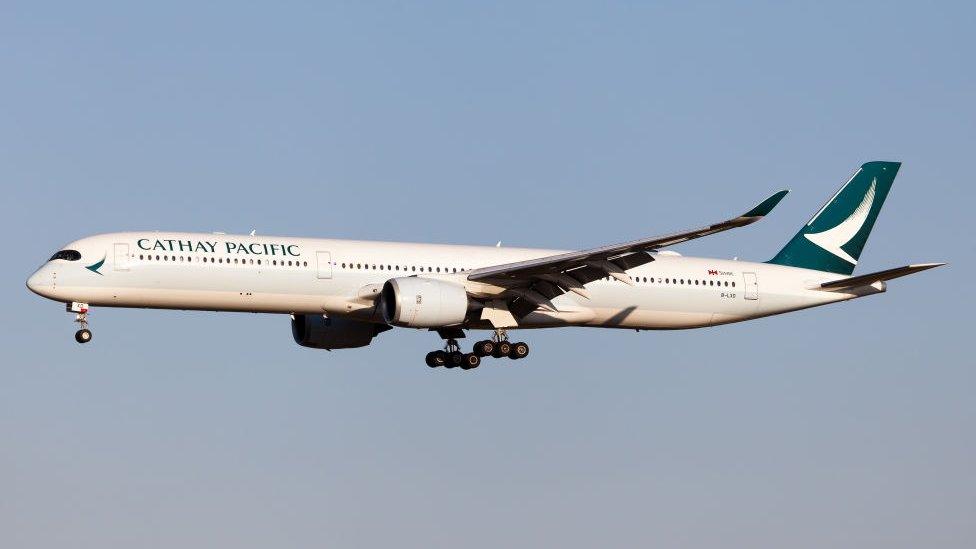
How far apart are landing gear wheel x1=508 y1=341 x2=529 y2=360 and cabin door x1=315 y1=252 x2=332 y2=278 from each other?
747cm

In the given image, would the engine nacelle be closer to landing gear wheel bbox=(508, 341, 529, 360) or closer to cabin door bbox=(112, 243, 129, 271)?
landing gear wheel bbox=(508, 341, 529, 360)

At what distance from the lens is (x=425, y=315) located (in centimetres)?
5612

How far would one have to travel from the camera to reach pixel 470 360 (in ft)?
200

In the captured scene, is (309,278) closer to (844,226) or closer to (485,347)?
(485,347)

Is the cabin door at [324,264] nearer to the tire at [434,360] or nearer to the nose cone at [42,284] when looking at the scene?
the tire at [434,360]

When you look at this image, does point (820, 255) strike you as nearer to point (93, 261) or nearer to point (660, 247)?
point (660, 247)

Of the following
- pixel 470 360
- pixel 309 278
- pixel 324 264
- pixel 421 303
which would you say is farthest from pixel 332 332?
pixel 421 303

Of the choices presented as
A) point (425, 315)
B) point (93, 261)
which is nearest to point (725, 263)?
point (425, 315)

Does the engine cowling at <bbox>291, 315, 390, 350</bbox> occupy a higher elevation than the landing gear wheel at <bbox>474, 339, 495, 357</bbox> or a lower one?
higher

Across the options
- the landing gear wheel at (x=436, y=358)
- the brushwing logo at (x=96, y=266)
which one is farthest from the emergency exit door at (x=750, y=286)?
the brushwing logo at (x=96, y=266)

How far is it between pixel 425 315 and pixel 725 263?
13.6 meters

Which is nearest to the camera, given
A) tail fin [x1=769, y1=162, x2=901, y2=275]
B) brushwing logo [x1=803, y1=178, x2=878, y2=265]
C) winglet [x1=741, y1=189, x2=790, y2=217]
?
winglet [x1=741, y1=189, x2=790, y2=217]

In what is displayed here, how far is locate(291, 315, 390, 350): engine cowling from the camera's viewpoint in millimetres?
63312

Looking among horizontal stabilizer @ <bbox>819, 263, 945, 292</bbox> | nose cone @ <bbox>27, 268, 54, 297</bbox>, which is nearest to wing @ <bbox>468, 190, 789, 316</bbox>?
horizontal stabilizer @ <bbox>819, 263, 945, 292</bbox>
